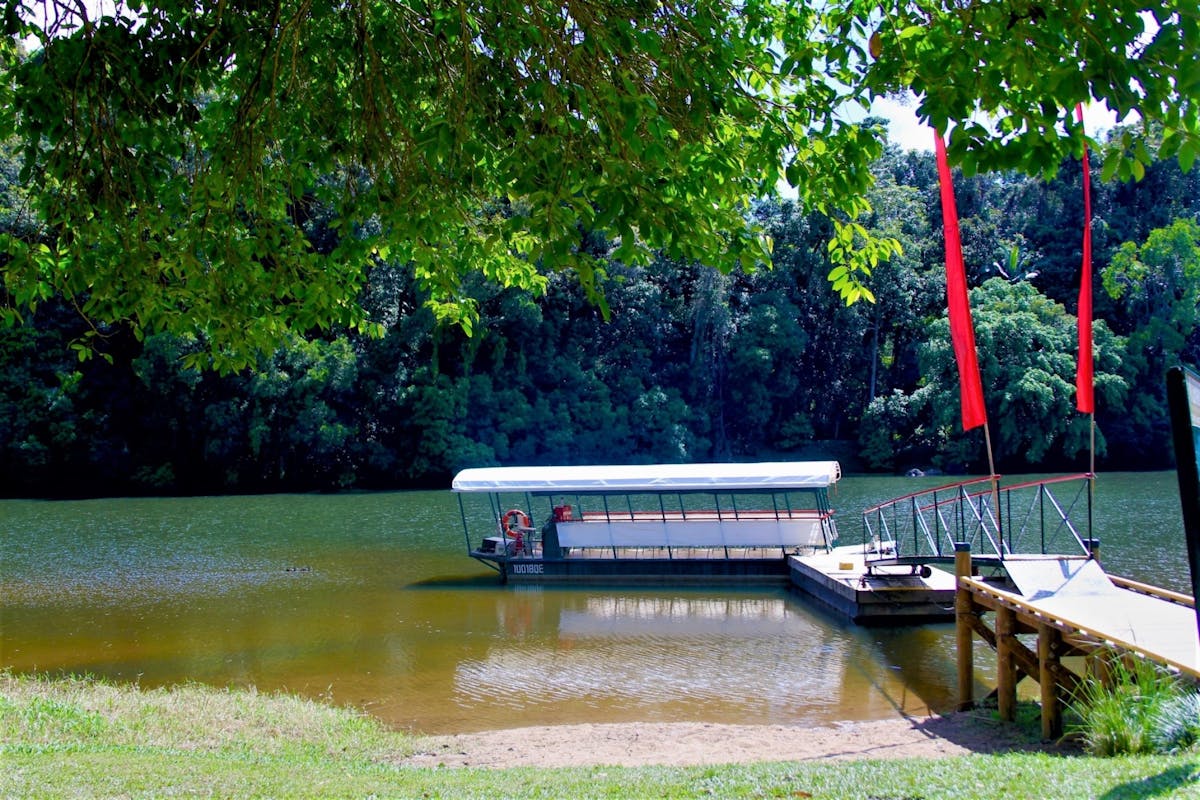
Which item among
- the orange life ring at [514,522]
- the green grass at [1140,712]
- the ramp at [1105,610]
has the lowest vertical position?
the green grass at [1140,712]

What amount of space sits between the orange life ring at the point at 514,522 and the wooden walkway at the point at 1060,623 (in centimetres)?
1334

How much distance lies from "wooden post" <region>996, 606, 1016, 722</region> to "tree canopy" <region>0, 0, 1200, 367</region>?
17.4 ft

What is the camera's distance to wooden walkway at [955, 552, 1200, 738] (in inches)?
371

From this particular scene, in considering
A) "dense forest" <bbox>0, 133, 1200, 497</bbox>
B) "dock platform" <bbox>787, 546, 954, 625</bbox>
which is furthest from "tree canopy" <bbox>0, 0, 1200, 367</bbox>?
"dense forest" <bbox>0, 133, 1200, 497</bbox>

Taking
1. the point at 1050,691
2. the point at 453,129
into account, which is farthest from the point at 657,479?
the point at 453,129

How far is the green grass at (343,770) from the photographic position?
6.50 meters

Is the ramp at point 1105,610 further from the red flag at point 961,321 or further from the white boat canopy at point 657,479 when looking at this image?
the white boat canopy at point 657,479

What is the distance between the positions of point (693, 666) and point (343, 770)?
25.1 ft

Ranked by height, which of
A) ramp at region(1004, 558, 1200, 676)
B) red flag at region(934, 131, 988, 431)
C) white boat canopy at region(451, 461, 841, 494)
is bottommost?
ramp at region(1004, 558, 1200, 676)

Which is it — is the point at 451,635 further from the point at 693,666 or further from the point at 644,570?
the point at 644,570

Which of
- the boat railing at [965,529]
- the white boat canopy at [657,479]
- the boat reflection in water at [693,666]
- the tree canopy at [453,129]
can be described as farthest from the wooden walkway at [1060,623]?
the white boat canopy at [657,479]

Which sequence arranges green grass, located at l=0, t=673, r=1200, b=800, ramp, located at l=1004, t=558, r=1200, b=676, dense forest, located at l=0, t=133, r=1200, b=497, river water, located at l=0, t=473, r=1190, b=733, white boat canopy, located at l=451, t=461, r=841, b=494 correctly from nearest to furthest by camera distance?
green grass, located at l=0, t=673, r=1200, b=800, ramp, located at l=1004, t=558, r=1200, b=676, river water, located at l=0, t=473, r=1190, b=733, white boat canopy, located at l=451, t=461, r=841, b=494, dense forest, located at l=0, t=133, r=1200, b=497

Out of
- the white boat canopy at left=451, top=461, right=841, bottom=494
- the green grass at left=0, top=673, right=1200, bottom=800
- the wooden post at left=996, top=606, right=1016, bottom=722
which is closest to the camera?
the green grass at left=0, top=673, right=1200, bottom=800

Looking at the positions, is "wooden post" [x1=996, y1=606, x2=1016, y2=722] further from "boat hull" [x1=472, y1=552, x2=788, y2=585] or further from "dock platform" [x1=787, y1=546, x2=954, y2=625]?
"boat hull" [x1=472, y1=552, x2=788, y2=585]
